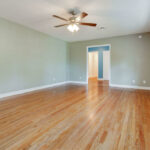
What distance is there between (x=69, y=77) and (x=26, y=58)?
3174 mm

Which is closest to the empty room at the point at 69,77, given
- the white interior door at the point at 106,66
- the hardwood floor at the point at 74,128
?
the hardwood floor at the point at 74,128

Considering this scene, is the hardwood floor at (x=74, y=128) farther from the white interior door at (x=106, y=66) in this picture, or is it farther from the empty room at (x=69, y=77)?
the white interior door at (x=106, y=66)

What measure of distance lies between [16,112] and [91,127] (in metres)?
1.71

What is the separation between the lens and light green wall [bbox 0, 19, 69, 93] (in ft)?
11.8

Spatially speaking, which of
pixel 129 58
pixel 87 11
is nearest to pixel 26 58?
pixel 87 11

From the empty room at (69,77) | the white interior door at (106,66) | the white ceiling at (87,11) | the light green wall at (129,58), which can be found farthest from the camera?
the white interior door at (106,66)

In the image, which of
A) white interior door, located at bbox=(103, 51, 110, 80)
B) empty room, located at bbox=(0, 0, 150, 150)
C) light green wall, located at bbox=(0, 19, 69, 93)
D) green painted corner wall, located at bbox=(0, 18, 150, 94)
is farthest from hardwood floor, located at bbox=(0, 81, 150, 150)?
white interior door, located at bbox=(103, 51, 110, 80)

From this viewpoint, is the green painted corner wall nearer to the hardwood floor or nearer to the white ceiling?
the white ceiling

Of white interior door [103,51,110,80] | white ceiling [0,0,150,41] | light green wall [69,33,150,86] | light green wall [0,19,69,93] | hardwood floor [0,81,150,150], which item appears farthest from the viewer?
white interior door [103,51,110,80]

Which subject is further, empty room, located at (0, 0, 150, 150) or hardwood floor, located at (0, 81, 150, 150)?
empty room, located at (0, 0, 150, 150)

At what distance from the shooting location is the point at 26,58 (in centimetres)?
426

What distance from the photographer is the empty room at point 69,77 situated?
5.29 ft

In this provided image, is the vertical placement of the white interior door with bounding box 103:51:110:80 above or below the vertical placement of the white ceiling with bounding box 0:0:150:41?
below

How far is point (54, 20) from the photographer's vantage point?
3570 mm
